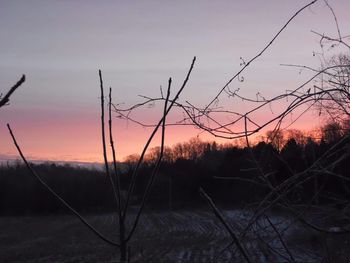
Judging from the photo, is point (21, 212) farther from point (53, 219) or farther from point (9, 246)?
point (9, 246)

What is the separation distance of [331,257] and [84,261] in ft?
109

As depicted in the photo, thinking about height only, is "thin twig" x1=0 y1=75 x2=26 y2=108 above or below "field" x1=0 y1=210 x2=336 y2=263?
above

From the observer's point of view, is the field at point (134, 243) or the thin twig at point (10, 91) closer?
the thin twig at point (10, 91)

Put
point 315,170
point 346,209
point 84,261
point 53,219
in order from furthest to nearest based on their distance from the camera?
point 53,219, point 84,261, point 346,209, point 315,170

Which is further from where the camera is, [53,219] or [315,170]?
[53,219]

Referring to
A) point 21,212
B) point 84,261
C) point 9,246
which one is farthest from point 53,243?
point 21,212

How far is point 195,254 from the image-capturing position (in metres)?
35.0

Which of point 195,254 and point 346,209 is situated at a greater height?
point 346,209

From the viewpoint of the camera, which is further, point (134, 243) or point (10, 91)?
point (134, 243)

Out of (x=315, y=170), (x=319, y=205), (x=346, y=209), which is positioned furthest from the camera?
(x=319, y=205)

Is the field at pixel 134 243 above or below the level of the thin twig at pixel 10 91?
below

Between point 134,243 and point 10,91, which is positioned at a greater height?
point 10,91

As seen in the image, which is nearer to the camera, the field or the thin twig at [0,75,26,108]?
the thin twig at [0,75,26,108]

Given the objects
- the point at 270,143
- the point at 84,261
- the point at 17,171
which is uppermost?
the point at 17,171
